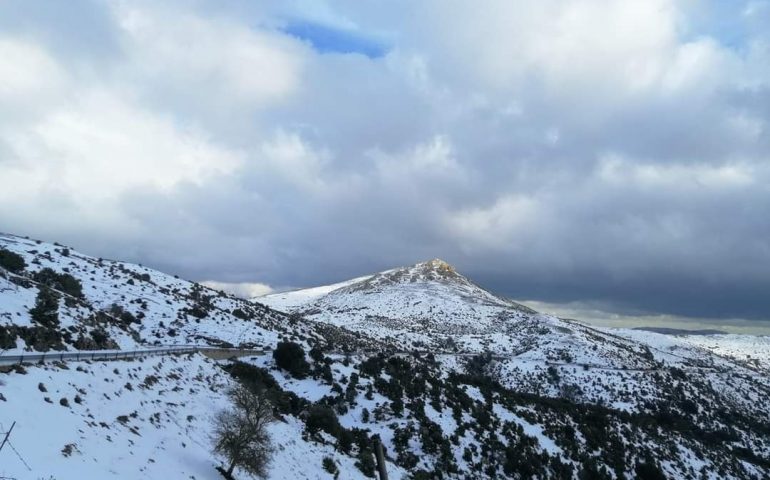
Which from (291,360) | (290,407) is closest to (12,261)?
(291,360)

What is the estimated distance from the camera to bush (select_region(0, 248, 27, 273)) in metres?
53.1

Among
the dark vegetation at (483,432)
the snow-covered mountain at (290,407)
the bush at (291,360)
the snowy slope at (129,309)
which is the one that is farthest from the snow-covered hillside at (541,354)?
the bush at (291,360)

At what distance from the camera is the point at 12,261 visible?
180 feet

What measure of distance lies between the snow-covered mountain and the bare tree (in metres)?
1.27

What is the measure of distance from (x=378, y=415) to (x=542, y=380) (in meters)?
71.9

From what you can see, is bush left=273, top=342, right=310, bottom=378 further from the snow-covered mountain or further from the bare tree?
the bare tree

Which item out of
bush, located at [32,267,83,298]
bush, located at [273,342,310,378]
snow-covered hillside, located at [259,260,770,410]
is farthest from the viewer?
snow-covered hillside, located at [259,260,770,410]

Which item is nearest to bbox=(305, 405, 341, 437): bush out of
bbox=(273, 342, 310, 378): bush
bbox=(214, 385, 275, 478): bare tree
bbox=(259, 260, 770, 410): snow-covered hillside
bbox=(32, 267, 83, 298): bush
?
bbox=(273, 342, 310, 378): bush

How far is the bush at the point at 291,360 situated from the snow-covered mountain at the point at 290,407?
0.30 metres

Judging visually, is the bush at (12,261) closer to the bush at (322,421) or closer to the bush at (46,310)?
the bush at (46,310)

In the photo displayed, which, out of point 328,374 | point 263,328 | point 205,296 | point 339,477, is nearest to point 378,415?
point 328,374

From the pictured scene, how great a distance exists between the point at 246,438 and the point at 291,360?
28356 millimetres

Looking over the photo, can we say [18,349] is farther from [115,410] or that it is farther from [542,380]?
[542,380]

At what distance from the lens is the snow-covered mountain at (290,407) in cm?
1856
